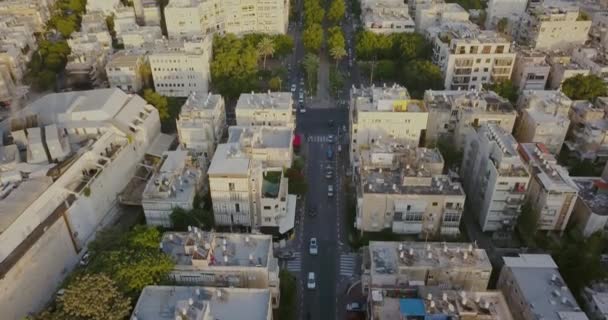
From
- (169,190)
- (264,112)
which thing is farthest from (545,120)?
(169,190)

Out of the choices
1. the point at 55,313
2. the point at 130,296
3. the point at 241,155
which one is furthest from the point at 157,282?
the point at 241,155

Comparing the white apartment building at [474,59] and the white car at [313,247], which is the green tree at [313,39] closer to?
the white apartment building at [474,59]

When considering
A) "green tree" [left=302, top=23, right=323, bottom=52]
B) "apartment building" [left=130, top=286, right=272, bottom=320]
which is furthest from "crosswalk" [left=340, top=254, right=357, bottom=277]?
"green tree" [left=302, top=23, right=323, bottom=52]

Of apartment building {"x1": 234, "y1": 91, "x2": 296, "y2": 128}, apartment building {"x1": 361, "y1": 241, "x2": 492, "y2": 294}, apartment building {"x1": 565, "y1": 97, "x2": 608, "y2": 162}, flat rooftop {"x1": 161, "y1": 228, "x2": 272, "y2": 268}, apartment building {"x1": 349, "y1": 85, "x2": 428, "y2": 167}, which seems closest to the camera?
flat rooftop {"x1": 161, "y1": 228, "x2": 272, "y2": 268}

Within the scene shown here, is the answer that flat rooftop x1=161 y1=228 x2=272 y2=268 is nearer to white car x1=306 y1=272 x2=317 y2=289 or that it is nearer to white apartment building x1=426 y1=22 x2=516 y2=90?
white car x1=306 y1=272 x2=317 y2=289

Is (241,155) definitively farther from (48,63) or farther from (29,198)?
(48,63)

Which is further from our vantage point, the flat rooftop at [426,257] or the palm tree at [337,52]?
the palm tree at [337,52]

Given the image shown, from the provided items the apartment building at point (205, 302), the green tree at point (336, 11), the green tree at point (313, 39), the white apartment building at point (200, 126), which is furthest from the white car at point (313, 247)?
the green tree at point (336, 11)
